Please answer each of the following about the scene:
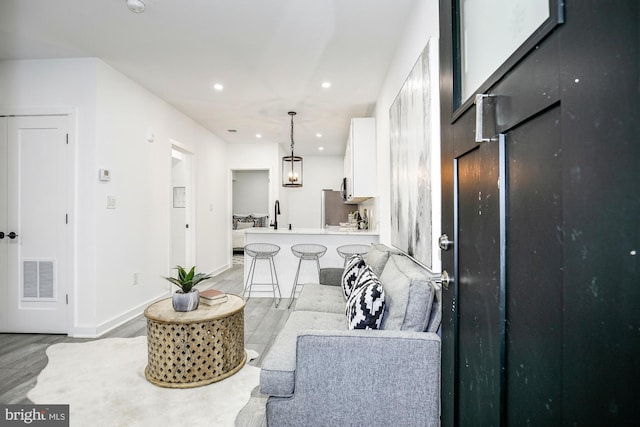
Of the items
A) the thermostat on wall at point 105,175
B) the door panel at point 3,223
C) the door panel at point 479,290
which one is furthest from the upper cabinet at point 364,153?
the door panel at point 3,223

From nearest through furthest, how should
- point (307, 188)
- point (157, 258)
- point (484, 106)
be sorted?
1. point (484, 106)
2. point (157, 258)
3. point (307, 188)

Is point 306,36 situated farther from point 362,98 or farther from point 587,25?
point 587,25

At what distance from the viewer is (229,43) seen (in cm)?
292

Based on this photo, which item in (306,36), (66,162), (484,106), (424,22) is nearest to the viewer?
(484,106)

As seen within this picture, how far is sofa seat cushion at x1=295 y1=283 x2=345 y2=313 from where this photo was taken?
8.32 ft

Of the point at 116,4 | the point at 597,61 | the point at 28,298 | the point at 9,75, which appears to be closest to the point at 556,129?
the point at 597,61

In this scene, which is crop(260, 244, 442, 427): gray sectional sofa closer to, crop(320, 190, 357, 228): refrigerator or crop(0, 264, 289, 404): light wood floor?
crop(0, 264, 289, 404): light wood floor

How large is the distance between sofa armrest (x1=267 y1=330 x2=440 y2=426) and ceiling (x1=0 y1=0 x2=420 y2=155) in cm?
227

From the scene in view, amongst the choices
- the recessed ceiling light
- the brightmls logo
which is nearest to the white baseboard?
the brightmls logo

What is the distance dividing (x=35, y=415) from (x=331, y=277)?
7.65 feet

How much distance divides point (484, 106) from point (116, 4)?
2.71 meters

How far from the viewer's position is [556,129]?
577 mm

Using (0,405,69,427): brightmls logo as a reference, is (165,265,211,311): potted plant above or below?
above

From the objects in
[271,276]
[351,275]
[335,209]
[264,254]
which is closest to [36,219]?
[264,254]
